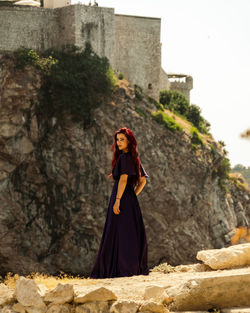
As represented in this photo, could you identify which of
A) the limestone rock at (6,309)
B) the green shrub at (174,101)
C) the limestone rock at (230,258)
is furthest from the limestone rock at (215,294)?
the green shrub at (174,101)

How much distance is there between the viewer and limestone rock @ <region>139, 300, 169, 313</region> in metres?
8.58

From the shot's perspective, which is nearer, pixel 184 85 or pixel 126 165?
pixel 126 165

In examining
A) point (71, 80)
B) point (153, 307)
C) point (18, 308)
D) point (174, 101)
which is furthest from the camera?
point (174, 101)

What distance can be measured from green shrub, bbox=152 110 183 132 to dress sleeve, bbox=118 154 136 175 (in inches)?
1347

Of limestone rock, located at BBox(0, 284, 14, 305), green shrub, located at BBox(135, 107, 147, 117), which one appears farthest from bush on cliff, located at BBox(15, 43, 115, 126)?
limestone rock, located at BBox(0, 284, 14, 305)

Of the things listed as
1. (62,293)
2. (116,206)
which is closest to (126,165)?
(116,206)

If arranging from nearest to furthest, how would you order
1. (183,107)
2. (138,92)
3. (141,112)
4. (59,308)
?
(59,308) → (141,112) → (138,92) → (183,107)

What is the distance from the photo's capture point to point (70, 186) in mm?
42344

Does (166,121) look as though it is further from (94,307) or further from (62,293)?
(94,307)

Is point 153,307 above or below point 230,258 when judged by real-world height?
below

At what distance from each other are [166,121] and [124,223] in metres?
34.9

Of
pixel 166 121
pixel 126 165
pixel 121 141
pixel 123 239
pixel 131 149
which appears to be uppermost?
pixel 166 121

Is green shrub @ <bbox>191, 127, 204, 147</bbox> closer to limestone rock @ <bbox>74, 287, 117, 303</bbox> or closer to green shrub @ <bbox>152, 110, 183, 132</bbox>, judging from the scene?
green shrub @ <bbox>152, 110, 183, 132</bbox>

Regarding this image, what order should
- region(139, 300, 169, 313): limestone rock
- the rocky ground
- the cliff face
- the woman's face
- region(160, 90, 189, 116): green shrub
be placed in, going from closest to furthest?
region(139, 300, 169, 313): limestone rock < the rocky ground < the woman's face < the cliff face < region(160, 90, 189, 116): green shrub
